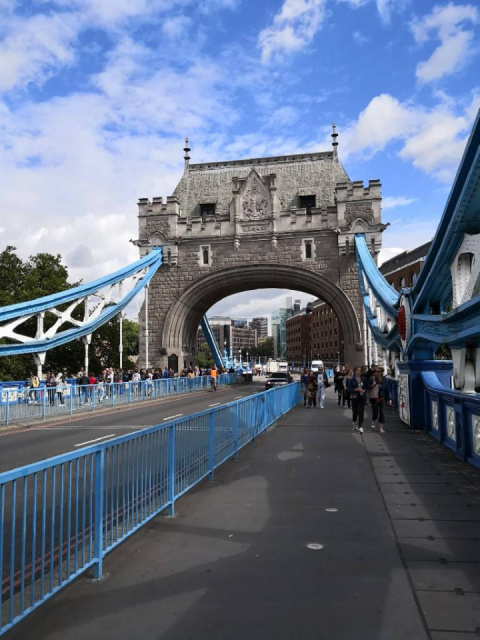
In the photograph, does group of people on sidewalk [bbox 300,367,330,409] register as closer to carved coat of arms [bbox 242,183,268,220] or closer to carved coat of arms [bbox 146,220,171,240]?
carved coat of arms [bbox 242,183,268,220]

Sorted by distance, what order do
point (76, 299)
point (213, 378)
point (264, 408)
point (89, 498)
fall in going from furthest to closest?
point (213, 378) < point (76, 299) < point (264, 408) < point (89, 498)

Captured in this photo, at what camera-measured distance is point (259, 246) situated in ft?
105

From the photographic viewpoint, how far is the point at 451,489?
6.38 m

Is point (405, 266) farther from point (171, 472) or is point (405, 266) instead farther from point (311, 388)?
point (171, 472)

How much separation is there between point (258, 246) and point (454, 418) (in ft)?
79.5

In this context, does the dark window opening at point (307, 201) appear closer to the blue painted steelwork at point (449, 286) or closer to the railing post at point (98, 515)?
the blue painted steelwork at point (449, 286)

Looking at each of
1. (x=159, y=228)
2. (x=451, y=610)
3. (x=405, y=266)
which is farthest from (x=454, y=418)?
(x=405, y=266)

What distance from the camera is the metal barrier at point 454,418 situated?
7543 mm

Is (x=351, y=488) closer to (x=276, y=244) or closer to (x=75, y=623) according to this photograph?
(x=75, y=623)

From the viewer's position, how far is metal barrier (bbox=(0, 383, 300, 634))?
10.9 ft

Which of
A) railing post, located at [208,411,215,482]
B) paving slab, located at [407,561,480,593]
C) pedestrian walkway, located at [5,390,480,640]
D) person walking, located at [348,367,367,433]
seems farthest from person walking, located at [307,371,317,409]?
paving slab, located at [407,561,480,593]

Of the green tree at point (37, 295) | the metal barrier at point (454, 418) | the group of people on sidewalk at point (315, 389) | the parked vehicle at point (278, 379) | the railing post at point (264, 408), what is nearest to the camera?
the metal barrier at point (454, 418)

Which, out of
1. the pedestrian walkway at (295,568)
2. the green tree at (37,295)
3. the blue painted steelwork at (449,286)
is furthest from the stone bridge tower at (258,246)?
the pedestrian walkway at (295,568)

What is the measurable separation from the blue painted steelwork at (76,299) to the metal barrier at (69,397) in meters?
3.23
